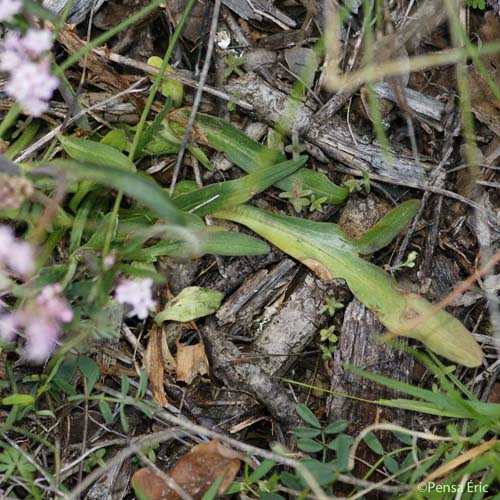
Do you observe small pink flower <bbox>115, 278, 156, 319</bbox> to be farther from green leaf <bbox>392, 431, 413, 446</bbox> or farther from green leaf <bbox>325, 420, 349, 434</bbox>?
green leaf <bbox>392, 431, 413, 446</bbox>

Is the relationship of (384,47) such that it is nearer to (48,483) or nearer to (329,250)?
Answer: (329,250)

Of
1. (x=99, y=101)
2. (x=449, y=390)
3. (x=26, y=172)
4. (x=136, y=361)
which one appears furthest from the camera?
(x=99, y=101)

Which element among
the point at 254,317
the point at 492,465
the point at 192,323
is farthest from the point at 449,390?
the point at 192,323

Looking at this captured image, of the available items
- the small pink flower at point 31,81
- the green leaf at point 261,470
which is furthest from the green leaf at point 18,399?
the small pink flower at point 31,81

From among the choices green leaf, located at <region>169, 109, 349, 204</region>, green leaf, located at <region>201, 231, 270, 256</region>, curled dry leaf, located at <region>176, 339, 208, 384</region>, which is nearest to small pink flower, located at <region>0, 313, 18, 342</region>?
curled dry leaf, located at <region>176, 339, 208, 384</region>

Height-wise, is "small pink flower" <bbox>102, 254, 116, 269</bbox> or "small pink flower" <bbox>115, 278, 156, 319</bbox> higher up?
"small pink flower" <bbox>102, 254, 116, 269</bbox>

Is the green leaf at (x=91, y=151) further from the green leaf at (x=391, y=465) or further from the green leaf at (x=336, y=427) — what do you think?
the green leaf at (x=391, y=465)

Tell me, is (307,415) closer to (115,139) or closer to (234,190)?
→ (234,190)
